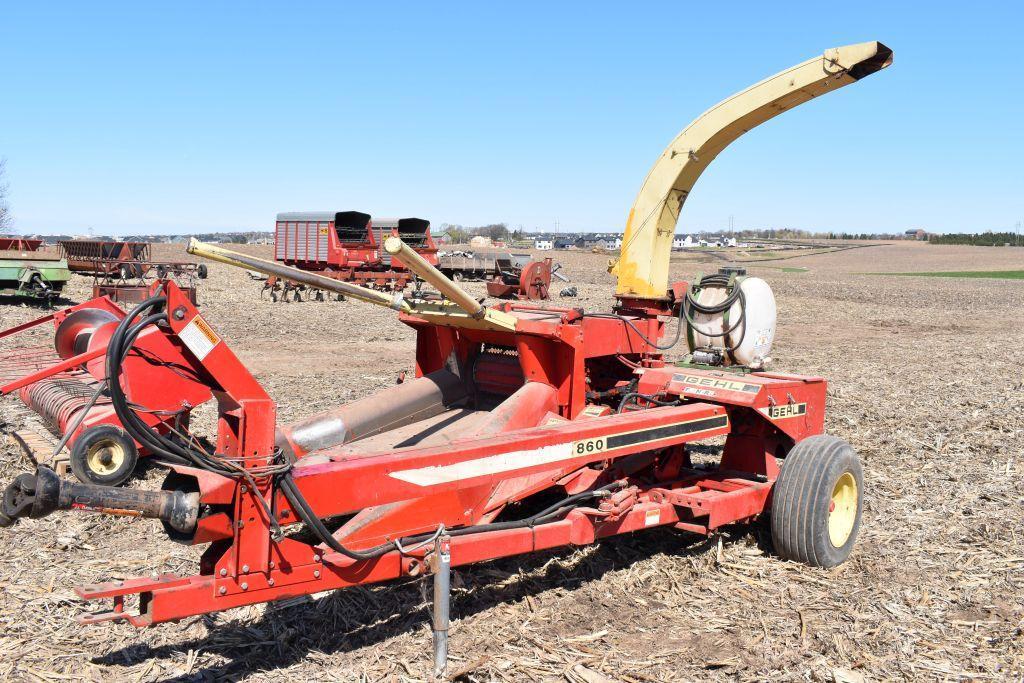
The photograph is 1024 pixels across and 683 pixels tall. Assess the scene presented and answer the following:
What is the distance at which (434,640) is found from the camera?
13.3 feet

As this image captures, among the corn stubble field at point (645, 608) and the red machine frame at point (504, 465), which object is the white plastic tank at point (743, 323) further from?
the corn stubble field at point (645, 608)

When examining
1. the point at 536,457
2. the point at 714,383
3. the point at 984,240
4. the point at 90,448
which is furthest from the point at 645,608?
the point at 984,240

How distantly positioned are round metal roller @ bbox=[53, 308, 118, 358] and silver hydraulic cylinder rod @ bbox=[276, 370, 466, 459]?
10.4ft

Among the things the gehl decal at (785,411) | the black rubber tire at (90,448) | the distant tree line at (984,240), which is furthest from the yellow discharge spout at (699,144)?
the distant tree line at (984,240)

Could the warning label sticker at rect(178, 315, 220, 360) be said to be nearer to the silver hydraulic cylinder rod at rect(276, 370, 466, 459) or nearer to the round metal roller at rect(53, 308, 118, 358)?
the silver hydraulic cylinder rod at rect(276, 370, 466, 459)

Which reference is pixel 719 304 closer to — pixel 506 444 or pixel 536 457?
pixel 536 457

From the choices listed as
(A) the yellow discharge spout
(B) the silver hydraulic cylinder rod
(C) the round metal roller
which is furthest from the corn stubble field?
(A) the yellow discharge spout

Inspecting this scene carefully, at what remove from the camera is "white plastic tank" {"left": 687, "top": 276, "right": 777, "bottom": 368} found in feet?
20.9

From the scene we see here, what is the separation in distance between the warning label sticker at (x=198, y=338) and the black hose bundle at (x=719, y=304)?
3824 millimetres

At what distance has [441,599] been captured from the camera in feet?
13.0

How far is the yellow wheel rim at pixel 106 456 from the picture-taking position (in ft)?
21.3

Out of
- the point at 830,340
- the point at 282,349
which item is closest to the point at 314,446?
the point at 282,349

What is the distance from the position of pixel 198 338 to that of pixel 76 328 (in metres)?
5.04

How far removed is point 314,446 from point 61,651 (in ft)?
6.29
